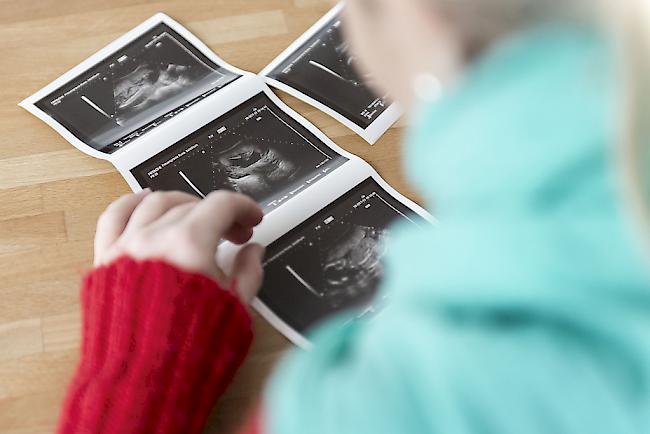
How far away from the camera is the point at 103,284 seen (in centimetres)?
74

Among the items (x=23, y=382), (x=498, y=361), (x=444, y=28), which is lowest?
(x=23, y=382)

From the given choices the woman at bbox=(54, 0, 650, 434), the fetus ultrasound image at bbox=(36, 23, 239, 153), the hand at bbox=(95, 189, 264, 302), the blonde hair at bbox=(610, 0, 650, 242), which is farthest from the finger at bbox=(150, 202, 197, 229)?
the blonde hair at bbox=(610, 0, 650, 242)

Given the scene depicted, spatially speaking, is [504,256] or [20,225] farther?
[20,225]

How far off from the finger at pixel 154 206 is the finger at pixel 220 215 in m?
0.03

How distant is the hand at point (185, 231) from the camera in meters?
0.75

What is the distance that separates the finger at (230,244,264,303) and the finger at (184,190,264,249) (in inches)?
1.0

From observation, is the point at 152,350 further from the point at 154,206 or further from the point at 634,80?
the point at 634,80

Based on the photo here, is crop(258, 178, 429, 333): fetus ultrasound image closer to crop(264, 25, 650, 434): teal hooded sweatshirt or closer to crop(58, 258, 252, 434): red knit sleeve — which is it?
crop(58, 258, 252, 434): red knit sleeve

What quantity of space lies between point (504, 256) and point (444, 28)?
0.11 metres

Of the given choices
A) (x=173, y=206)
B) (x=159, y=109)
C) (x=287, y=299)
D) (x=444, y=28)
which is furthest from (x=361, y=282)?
(x=444, y=28)

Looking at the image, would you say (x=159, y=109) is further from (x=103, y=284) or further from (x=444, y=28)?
(x=444, y=28)

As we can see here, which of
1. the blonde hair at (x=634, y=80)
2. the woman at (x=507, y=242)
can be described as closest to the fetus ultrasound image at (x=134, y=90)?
the woman at (x=507, y=242)

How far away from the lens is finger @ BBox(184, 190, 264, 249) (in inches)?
30.0

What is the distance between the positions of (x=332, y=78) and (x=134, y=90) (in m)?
0.20
